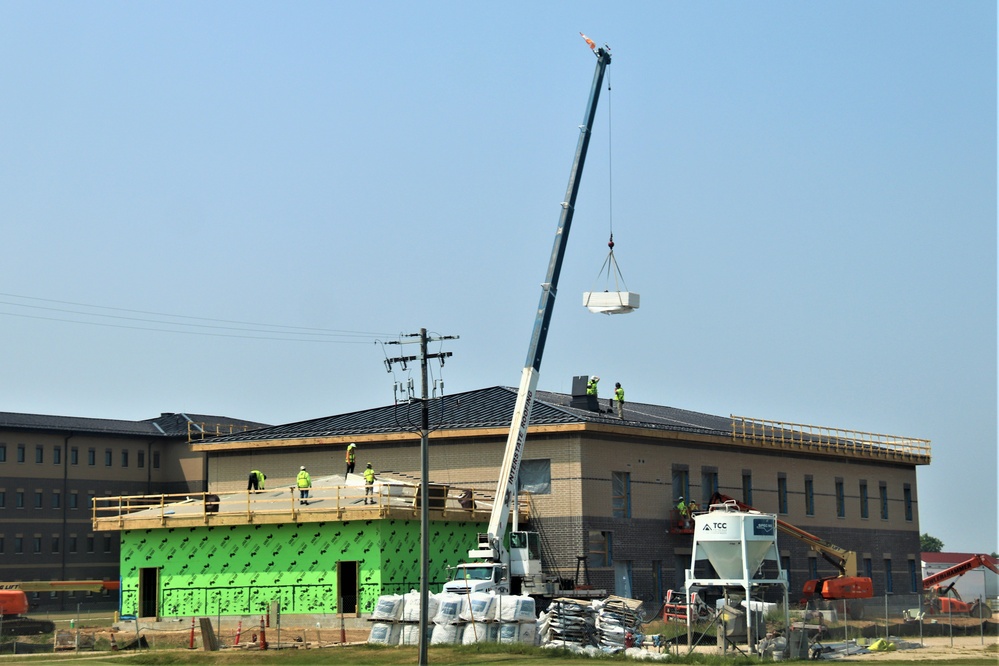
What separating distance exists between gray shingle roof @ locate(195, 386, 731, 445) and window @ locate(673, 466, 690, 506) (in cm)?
179

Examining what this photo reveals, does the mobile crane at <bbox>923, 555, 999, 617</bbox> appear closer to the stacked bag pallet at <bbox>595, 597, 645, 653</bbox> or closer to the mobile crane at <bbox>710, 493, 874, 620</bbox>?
the mobile crane at <bbox>710, 493, 874, 620</bbox>

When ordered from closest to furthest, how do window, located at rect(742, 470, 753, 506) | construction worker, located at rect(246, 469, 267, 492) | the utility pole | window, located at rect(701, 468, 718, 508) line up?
the utility pole < construction worker, located at rect(246, 469, 267, 492) < window, located at rect(701, 468, 718, 508) < window, located at rect(742, 470, 753, 506)

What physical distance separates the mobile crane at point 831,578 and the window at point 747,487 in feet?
1.59

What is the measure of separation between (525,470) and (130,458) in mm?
46926

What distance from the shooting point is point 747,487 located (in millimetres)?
63156

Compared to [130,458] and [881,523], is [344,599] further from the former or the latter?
[130,458]

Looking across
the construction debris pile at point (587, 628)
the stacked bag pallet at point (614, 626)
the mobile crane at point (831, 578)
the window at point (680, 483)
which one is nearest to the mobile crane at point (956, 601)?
the mobile crane at point (831, 578)

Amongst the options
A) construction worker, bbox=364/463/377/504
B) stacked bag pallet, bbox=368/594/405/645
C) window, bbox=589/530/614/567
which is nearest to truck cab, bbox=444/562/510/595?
stacked bag pallet, bbox=368/594/405/645

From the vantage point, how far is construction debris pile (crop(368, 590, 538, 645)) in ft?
137

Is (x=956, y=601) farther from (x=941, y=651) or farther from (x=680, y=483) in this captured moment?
(x=941, y=651)

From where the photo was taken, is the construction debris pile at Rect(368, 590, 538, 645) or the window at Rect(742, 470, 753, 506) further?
the window at Rect(742, 470, 753, 506)

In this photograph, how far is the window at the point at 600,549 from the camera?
2141 inches

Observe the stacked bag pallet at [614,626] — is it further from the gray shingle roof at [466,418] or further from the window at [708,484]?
the window at [708,484]

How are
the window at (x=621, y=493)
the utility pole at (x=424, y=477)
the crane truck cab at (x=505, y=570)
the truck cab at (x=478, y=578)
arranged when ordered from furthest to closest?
the window at (x=621, y=493) < the crane truck cab at (x=505, y=570) < the truck cab at (x=478, y=578) < the utility pole at (x=424, y=477)
